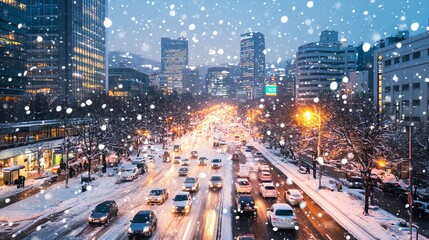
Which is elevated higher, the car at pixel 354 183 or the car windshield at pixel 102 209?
the car windshield at pixel 102 209

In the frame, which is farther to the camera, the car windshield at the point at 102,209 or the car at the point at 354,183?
the car at the point at 354,183

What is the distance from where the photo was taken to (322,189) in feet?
120

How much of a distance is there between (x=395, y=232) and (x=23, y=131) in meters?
39.4

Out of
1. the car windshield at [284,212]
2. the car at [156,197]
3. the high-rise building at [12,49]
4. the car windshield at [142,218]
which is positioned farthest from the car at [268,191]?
the high-rise building at [12,49]

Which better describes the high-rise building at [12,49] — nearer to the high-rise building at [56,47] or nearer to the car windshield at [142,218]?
the high-rise building at [56,47]

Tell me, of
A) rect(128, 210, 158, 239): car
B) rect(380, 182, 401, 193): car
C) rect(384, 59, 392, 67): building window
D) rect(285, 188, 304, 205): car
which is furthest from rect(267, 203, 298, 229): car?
rect(384, 59, 392, 67): building window

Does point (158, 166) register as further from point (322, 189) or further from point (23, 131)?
point (322, 189)

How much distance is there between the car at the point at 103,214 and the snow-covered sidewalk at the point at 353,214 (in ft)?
48.6

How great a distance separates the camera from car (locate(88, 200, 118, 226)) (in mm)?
23734

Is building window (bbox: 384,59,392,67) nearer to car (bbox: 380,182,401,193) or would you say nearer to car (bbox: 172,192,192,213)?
car (bbox: 380,182,401,193)

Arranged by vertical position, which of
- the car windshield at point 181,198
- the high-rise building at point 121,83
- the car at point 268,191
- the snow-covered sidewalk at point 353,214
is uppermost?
the high-rise building at point 121,83

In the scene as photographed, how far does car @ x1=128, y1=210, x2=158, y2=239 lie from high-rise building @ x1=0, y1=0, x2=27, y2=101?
7902cm

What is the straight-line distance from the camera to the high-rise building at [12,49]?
85.6 meters

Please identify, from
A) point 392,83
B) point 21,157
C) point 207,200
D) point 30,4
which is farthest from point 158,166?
point 30,4
